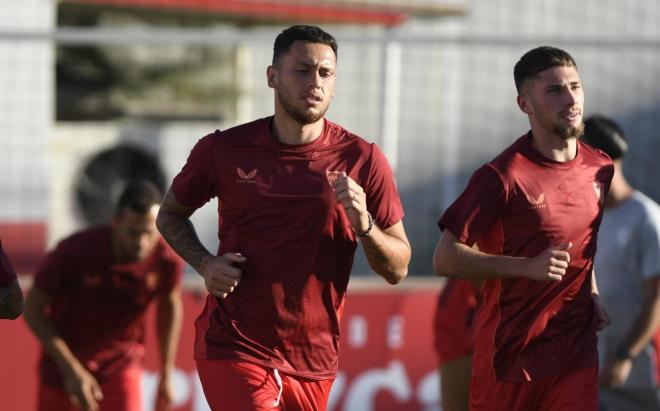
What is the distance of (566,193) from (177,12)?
932 cm

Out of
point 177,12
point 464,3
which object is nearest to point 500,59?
point 464,3

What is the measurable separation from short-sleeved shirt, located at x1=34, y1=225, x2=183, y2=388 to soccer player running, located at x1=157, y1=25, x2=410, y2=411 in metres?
2.08

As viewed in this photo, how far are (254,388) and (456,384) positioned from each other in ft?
7.80

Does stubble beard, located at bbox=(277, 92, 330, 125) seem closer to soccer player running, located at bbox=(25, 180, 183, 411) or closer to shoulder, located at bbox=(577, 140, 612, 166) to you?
shoulder, located at bbox=(577, 140, 612, 166)

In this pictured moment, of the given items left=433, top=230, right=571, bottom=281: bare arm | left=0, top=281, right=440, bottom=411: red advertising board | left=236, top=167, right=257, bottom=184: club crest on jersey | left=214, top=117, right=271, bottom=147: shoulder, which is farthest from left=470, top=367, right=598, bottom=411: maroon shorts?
left=0, top=281, right=440, bottom=411: red advertising board

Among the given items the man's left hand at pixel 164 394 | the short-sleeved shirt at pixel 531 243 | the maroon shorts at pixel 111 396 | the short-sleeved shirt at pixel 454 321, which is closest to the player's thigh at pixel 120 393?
the maroon shorts at pixel 111 396

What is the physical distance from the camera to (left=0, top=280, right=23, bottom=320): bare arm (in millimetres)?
5469

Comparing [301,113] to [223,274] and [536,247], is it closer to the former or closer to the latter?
[223,274]

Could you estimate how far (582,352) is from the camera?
5.84 metres

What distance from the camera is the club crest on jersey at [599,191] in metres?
5.92

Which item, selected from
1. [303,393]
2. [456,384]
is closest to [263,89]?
[456,384]

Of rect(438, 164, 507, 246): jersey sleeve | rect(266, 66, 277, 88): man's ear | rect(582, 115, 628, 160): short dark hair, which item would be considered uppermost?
rect(266, 66, 277, 88): man's ear

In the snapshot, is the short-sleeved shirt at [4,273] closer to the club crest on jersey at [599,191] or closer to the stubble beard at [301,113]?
the stubble beard at [301,113]

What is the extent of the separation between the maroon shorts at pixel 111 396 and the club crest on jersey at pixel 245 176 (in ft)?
8.36
